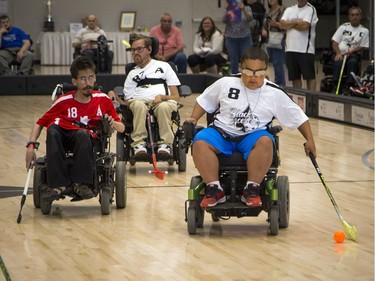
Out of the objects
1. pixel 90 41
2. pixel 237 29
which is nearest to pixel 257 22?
pixel 237 29

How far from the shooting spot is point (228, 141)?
6352 mm

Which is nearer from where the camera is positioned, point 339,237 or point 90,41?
point 339,237

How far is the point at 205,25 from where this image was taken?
605 inches

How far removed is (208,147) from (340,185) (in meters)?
2.05

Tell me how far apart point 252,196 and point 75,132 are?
1.28 metres

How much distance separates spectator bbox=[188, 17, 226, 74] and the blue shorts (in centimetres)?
908

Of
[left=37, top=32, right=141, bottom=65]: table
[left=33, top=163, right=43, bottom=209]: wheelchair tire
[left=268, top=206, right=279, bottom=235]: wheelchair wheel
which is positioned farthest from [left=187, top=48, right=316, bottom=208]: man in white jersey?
[left=37, top=32, right=141, bottom=65]: table

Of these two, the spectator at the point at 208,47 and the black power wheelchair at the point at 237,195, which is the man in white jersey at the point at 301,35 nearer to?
the spectator at the point at 208,47

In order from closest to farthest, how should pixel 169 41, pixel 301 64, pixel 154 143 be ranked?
pixel 154 143 → pixel 301 64 → pixel 169 41

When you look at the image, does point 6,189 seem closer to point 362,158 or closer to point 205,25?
point 362,158

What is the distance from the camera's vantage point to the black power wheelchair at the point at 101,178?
6.84 meters

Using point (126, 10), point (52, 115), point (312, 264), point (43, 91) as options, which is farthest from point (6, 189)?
point (126, 10)

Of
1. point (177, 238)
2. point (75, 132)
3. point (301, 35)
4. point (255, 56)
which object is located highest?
point (255, 56)

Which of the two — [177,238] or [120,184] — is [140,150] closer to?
[120,184]
